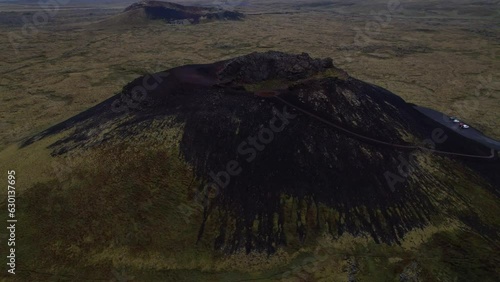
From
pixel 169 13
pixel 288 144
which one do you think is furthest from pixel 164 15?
pixel 288 144

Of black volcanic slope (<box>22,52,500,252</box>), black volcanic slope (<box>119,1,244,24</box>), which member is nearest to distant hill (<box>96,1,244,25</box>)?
black volcanic slope (<box>119,1,244,24</box>)

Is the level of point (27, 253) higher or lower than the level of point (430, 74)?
lower

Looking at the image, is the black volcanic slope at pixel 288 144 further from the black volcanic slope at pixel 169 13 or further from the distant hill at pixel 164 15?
the black volcanic slope at pixel 169 13

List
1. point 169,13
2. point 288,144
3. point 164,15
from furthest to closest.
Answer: point 169,13 < point 164,15 < point 288,144

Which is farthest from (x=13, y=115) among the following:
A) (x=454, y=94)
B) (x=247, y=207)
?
(x=454, y=94)

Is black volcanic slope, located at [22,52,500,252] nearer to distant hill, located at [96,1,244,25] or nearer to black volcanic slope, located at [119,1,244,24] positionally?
distant hill, located at [96,1,244,25]

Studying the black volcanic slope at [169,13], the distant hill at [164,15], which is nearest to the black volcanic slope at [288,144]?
the distant hill at [164,15]

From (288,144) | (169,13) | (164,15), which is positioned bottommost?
(288,144)

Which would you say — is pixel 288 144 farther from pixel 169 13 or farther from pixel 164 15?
pixel 169 13

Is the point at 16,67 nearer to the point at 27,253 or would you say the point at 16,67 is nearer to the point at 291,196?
the point at 27,253
